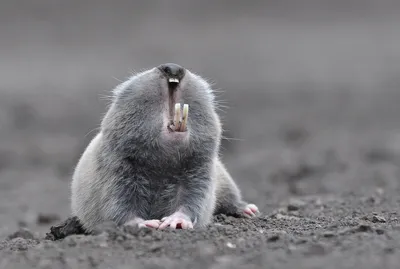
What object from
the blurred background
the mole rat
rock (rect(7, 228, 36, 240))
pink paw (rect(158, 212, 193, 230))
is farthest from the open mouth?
the blurred background

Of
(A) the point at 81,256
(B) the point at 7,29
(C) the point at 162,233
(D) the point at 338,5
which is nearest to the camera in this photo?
(A) the point at 81,256

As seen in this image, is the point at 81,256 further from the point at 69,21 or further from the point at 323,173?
the point at 69,21

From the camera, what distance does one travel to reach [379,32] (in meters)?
32.3

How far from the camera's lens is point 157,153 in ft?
24.6

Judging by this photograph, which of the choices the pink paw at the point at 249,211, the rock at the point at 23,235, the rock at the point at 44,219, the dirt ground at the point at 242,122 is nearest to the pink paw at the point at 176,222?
the dirt ground at the point at 242,122

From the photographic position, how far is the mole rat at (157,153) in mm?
7504

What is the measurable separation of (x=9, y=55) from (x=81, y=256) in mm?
23970

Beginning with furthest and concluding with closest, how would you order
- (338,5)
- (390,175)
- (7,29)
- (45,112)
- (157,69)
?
1. (338,5)
2. (7,29)
3. (45,112)
4. (390,175)
5. (157,69)

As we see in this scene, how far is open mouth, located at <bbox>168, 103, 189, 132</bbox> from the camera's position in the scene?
7414mm

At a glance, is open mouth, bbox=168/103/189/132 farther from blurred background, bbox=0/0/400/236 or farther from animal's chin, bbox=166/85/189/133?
blurred background, bbox=0/0/400/236

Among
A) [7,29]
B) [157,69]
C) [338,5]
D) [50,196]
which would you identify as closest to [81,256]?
[157,69]

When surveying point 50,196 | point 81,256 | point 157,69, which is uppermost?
point 157,69

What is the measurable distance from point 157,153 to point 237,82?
62.9 ft

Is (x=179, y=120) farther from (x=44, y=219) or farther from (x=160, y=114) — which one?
(x=44, y=219)
